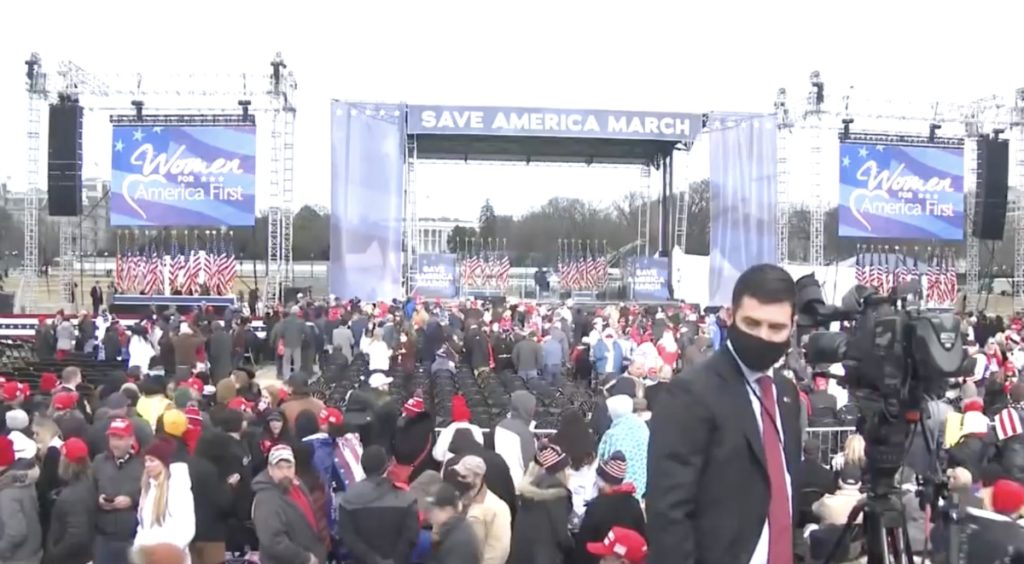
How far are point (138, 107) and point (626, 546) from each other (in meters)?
25.0

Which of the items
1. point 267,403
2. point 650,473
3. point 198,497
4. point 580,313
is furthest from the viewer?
point 580,313

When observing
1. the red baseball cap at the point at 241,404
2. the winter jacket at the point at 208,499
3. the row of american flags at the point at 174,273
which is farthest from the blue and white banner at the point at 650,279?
the winter jacket at the point at 208,499

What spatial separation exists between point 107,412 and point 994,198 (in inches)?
1061

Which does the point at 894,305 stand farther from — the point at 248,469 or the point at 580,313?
the point at 580,313

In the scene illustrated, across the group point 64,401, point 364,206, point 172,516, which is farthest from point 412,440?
point 364,206

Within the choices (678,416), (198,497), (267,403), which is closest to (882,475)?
(678,416)

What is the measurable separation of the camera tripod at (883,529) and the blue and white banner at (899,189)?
1053 inches

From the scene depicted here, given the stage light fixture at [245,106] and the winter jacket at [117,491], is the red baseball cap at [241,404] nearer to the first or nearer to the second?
the winter jacket at [117,491]

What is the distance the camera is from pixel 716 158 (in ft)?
90.3

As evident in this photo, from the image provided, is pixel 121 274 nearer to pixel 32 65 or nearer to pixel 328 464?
pixel 32 65

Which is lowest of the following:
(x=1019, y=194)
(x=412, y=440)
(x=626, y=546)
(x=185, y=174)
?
(x=626, y=546)

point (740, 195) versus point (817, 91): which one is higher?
point (817, 91)

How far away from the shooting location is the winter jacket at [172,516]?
512cm

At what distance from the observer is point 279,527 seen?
5047 mm
